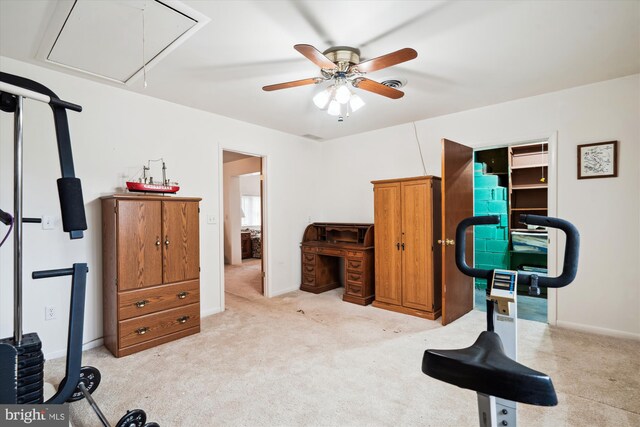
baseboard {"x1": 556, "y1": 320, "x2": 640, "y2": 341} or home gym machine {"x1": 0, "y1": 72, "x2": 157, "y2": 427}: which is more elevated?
home gym machine {"x1": 0, "y1": 72, "x2": 157, "y2": 427}

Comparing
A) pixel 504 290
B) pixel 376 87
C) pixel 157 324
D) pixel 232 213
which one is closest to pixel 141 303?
pixel 157 324

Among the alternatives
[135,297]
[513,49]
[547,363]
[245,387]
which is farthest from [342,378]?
[513,49]

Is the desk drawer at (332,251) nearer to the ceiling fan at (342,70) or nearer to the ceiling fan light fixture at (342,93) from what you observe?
the ceiling fan at (342,70)

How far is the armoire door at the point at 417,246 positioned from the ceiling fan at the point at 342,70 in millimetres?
1463

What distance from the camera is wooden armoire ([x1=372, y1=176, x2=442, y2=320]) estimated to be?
3.64m

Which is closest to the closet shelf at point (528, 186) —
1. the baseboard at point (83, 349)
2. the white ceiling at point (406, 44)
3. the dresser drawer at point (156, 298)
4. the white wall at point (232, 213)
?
the white ceiling at point (406, 44)

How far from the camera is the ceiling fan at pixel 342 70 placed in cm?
193

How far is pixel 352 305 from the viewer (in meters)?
4.18

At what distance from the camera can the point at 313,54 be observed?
6.19 feet

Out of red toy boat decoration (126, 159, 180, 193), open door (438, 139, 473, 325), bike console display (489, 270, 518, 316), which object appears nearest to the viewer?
bike console display (489, 270, 518, 316)

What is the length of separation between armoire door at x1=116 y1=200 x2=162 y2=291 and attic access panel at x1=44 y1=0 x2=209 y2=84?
1.14 metres

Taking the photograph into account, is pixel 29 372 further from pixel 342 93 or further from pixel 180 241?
pixel 342 93

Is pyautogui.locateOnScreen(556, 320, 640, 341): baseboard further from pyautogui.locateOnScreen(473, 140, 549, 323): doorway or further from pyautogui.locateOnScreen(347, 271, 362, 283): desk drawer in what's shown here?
pyautogui.locateOnScreen(347, 271, 362, 283): desk drawer

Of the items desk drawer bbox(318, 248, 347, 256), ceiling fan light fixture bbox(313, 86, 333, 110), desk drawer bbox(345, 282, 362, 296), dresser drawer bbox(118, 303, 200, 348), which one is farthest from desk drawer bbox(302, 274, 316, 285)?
ceiling fan light fixture bbox(313, 86, 333, 110)
